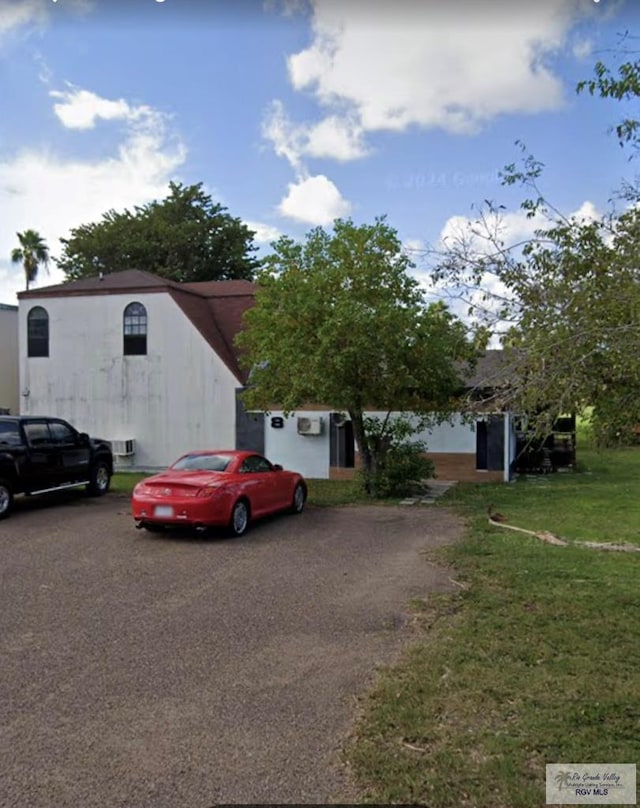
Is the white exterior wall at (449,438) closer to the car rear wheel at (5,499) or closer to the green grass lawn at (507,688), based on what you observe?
the car rear wheel at (5,499)

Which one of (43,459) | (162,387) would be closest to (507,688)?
(43,459)

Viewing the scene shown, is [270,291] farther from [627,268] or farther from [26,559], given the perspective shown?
[627,268]

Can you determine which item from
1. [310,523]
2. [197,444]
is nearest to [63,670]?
[310,523]

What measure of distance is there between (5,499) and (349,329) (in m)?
7.37

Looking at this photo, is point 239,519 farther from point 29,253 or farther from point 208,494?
point 29,253

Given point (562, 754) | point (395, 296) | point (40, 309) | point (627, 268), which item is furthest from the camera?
point (40, 309)

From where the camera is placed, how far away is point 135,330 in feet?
73.1

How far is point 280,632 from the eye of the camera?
19.6 feet

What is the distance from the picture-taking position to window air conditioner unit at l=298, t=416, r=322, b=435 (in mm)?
20547

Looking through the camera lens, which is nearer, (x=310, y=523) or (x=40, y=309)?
(x=310, y=523)

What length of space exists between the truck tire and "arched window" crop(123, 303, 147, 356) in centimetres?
704

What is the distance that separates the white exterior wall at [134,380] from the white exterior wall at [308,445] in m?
1.39

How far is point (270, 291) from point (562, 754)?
12.7 metres

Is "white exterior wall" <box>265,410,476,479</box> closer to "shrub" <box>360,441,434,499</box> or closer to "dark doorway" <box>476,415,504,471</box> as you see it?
"dark doorway" <box>476,415,504,471</box>
